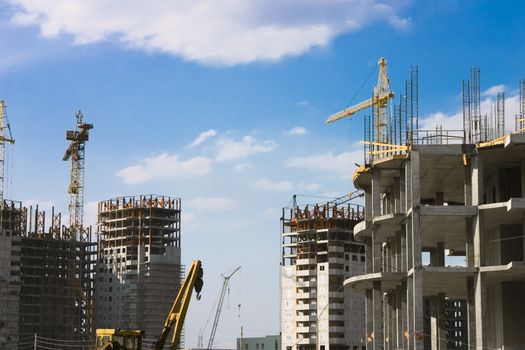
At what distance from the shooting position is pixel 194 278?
3319 inches

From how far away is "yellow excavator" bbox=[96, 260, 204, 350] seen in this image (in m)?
65.5

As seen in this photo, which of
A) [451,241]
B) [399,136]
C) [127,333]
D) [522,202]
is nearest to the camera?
[127,333]

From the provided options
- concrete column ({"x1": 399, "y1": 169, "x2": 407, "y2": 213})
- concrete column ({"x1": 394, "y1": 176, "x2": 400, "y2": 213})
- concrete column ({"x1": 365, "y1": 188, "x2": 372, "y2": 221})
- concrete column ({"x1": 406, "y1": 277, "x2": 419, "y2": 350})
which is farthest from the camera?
concrete column ({"x1": 365, "y1": 188, "x2": 372, "y2": 221})

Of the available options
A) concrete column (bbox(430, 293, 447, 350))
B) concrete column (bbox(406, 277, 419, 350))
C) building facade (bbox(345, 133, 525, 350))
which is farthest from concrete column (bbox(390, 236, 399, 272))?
concrete column (bbox(406, 277, 419, 350))

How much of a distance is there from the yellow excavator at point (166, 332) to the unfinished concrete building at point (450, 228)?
17574 mm

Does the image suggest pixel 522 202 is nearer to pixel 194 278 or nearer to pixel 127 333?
pixel 194 278

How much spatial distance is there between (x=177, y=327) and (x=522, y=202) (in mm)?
30923

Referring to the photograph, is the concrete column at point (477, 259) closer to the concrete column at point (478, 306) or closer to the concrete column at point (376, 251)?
the concrete column at point (478, 306)

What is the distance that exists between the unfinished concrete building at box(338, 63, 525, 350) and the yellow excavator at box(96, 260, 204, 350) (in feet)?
57.7

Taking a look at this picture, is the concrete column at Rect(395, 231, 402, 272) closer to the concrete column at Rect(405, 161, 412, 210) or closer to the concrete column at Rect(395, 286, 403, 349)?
the concrete column at Rect(395, 286, 403, 349)

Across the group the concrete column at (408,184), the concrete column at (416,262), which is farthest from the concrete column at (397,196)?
the concrete column at (416,262)

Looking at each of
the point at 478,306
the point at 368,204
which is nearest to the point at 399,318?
the point at 368,204

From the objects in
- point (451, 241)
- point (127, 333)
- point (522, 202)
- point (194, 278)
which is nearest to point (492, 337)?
point (451, 241)

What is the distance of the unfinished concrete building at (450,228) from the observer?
81.7 metres
